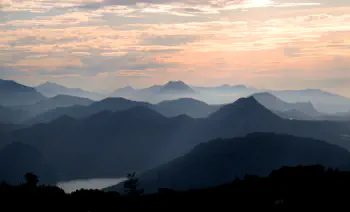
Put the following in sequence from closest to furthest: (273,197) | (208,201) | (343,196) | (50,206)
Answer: (343,196) → (273,197) → (208,201) → (50,206)

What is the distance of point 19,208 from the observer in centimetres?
7231

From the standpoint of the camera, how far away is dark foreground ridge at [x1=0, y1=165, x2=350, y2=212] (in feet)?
170

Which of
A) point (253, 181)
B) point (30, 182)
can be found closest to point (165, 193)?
point (253, 181)

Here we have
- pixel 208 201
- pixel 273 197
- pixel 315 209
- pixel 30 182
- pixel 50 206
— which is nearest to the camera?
pixel 315 209

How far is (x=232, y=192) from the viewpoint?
2576 inches

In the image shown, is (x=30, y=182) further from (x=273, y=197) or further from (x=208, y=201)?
(x=273, y=197)

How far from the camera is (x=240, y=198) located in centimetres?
5856

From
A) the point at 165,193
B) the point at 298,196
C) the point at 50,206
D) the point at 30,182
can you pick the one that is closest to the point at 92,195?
the point at 50,206

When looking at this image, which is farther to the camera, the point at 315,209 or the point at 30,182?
the point at 30,182

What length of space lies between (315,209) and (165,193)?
29.7m

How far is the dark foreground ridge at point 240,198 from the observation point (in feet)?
170

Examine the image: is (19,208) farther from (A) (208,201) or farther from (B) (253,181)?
(B) (253,181)

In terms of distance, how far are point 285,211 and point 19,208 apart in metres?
45.1

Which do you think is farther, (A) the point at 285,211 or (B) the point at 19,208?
(B) the point at 19,208
